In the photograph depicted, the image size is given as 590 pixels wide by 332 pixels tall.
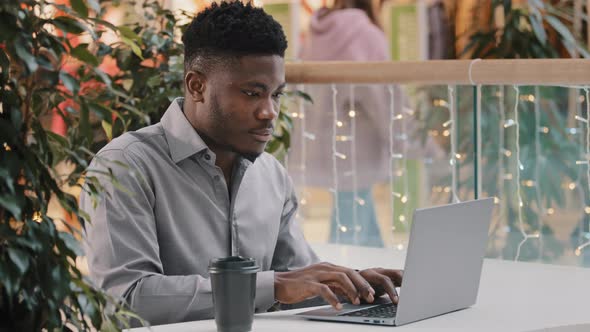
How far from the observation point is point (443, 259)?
202 cm

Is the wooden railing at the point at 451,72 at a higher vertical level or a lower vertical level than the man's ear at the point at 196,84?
higher

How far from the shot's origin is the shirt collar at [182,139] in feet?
7.65

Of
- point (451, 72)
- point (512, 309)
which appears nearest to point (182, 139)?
point (512, 309)

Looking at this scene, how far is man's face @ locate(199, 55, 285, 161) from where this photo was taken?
2297 millimetres

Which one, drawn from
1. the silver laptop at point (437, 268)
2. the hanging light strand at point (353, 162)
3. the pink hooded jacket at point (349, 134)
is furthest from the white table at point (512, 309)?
the pink hooded jacket at point (349, 134)

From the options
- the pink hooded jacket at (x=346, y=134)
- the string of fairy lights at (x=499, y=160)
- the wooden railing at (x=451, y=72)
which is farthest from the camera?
the pink hooded jacket at (x=346, y=134)

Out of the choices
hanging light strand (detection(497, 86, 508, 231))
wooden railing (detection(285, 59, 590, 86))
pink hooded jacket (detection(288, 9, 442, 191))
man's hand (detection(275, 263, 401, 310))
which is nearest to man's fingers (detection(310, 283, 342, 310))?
man's hand (detection(275, 263, 401, 310))

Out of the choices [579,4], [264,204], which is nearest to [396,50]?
[579,4]

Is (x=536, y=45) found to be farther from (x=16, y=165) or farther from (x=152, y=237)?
(x=16, y=165)

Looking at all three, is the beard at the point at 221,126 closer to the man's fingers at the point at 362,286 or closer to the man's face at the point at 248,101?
the man's face at the point at 248,101

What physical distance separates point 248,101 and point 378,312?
544mm

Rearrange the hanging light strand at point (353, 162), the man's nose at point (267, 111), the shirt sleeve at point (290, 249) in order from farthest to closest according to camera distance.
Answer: the hanging light strand at point (353, 162) < the shirt sleeve at point (290, 249) < the man's nose at point (267, 111)

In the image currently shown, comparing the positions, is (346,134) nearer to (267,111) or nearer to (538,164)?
(538,164)

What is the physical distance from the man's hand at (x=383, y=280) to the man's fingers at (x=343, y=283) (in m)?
0.11
